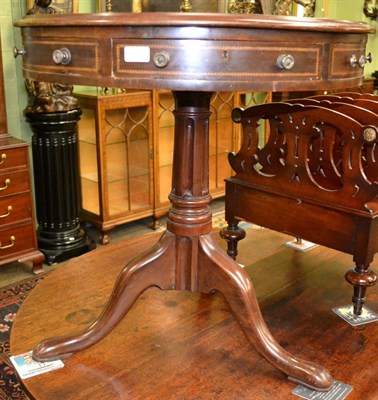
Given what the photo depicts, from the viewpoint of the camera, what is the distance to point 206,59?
0.85m

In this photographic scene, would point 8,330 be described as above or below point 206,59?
below

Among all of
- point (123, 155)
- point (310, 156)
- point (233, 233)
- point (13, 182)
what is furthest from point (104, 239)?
point (310, 156)

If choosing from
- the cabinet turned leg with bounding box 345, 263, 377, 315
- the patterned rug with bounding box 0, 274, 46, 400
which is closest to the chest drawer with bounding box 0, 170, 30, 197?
the patterned rug with bounding box 0, 274, 46, 400

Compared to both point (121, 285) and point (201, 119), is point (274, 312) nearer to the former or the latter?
point (121, 285)

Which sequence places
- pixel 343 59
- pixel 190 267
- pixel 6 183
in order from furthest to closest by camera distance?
pixel 6 183 → pixel 190 267 → pixel 343 59

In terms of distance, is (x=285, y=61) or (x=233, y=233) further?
(x=233, y=233)

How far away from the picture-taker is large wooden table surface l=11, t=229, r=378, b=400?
43.0 inches

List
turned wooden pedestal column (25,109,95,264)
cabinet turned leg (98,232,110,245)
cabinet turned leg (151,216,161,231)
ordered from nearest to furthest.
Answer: turned wooden pedestal column (25,109,95,264) < cabinet turned leg (98,232,110,245) < cabinet turned leg (151,216,161,231)

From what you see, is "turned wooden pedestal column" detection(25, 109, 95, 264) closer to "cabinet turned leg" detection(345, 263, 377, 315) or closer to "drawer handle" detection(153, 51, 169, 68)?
"cabinet turned leg" detection(345, 263, 377, 315)

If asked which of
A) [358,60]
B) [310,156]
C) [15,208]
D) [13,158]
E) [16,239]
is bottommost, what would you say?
[16,239]

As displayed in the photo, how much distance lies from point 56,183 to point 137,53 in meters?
2.00

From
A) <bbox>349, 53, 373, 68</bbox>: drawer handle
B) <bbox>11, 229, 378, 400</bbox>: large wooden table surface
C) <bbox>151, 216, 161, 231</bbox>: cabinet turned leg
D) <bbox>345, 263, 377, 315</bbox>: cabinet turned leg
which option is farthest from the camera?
<bbox>151, 216, 161, 231</bbox>: cabinet turned leg

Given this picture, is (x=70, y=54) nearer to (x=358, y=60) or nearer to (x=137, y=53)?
(x=137, y=53)

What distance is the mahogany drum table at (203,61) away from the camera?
2.81 feet
